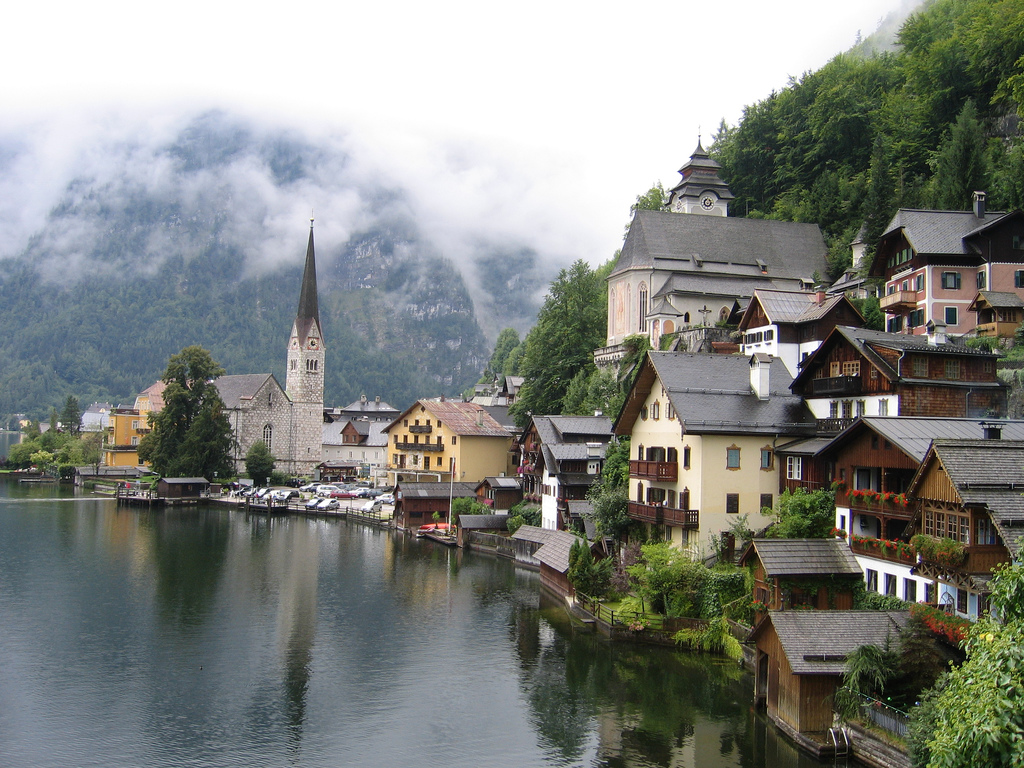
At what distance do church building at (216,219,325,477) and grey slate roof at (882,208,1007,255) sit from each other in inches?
3244

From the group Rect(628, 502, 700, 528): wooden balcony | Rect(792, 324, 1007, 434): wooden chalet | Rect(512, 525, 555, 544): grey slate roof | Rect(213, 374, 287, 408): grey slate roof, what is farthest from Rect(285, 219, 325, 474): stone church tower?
Rect(792, 324, 1007, 434): wooden chalet

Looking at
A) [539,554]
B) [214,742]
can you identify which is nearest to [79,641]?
[214,742]

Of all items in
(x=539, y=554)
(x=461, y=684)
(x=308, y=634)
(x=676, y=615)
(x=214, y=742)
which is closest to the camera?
(x=214, y=742)

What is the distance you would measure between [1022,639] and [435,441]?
227 ft

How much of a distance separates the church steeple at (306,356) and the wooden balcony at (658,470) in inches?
3238

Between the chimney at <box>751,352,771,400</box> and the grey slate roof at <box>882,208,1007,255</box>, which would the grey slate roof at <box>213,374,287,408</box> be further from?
the chimney at <box>751,352,771,400</box>

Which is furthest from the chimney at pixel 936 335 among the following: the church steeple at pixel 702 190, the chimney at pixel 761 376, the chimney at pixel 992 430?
the church steeple at pixel 702 190

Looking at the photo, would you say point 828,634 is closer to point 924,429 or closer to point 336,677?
point 924,429

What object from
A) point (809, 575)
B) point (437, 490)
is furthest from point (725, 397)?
point (437, 490)

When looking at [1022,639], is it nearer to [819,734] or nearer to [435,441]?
[819,734]

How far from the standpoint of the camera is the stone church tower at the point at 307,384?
11606cm

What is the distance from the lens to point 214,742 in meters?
25.5

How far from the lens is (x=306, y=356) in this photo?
396 feet

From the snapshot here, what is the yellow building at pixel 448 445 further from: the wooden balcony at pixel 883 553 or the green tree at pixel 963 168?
the wooden balcony at pixel 883 553
